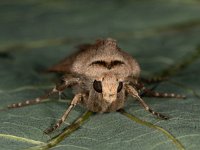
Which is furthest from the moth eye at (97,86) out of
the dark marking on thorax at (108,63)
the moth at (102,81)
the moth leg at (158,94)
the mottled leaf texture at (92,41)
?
the moth leg at (158,94)

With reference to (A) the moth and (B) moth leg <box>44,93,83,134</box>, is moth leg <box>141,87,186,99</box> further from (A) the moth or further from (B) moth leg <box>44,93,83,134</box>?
(B) moth leg <box>44,93,83,134</box>

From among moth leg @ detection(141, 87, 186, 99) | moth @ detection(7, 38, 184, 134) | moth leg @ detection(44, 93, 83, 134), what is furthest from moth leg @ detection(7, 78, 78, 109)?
moth leg @ detection(141, 87, 186, 99)

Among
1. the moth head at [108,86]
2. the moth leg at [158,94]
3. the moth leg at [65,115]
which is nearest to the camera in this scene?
the moth leg at [65,115]

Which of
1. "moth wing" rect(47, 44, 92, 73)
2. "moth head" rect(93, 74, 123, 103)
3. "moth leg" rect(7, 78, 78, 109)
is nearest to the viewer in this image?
"moth head" rect(93, 74, 123, 103)

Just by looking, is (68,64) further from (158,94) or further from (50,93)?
(158,94)

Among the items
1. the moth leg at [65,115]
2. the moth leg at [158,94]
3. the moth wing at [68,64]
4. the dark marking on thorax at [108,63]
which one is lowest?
the moth leg at [65,115]

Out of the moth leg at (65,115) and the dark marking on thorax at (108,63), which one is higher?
the dark marking on thorax at (108,63)

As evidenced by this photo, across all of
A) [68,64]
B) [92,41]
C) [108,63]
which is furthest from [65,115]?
[92,41]

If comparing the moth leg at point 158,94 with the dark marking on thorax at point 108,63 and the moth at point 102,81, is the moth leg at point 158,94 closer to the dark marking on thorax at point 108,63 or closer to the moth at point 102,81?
the moth at point 102,81
